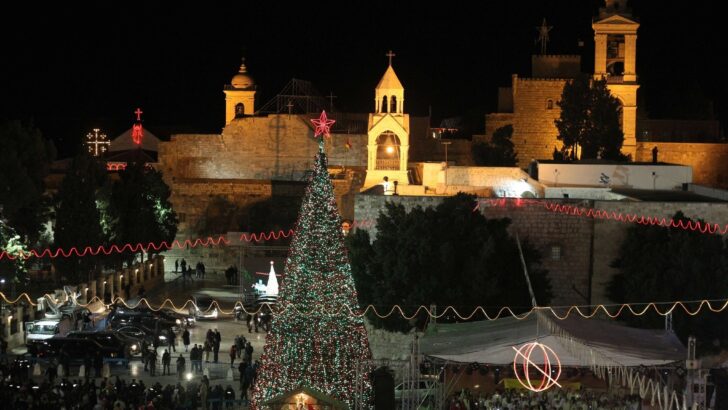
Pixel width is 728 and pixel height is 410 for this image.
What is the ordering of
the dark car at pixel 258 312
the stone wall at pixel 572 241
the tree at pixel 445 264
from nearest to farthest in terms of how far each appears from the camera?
the tree at pixel 445 264 < the stone wall at pixel 572 241 < the dark car at pixel 258 312

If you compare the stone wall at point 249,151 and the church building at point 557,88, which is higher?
the church building at point 557,88

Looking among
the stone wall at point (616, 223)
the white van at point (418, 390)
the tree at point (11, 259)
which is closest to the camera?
the white van at point (418, 390)

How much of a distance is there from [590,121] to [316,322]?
2226 cm

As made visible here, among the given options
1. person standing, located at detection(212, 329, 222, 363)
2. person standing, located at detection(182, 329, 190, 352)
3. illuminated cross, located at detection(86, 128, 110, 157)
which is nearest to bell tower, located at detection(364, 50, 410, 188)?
person standing, located at detection(182, 329, 190, 352)

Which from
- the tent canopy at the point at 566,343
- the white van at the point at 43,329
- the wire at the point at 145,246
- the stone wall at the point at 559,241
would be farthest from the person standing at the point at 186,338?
the tent canopy at the point at 566,343

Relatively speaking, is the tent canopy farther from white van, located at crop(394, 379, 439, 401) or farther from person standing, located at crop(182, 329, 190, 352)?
person standing, located at crop(182, 329, 190, 352)

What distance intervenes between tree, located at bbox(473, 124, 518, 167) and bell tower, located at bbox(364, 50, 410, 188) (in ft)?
19.3

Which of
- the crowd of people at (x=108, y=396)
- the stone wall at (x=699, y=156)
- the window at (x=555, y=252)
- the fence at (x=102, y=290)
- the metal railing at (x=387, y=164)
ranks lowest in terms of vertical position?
the crowd of people at (x=108, y=396)

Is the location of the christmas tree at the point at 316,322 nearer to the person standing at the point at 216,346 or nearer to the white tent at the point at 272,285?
the person standing at the point at 216,346

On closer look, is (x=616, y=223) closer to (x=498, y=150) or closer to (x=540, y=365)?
(x=540, y=365)

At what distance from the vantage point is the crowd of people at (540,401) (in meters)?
22.2

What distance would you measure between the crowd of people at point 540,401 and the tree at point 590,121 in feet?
66.1

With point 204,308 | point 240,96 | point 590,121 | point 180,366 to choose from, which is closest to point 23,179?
point 204,308

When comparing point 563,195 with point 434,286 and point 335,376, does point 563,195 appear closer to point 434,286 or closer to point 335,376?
point 434,286
